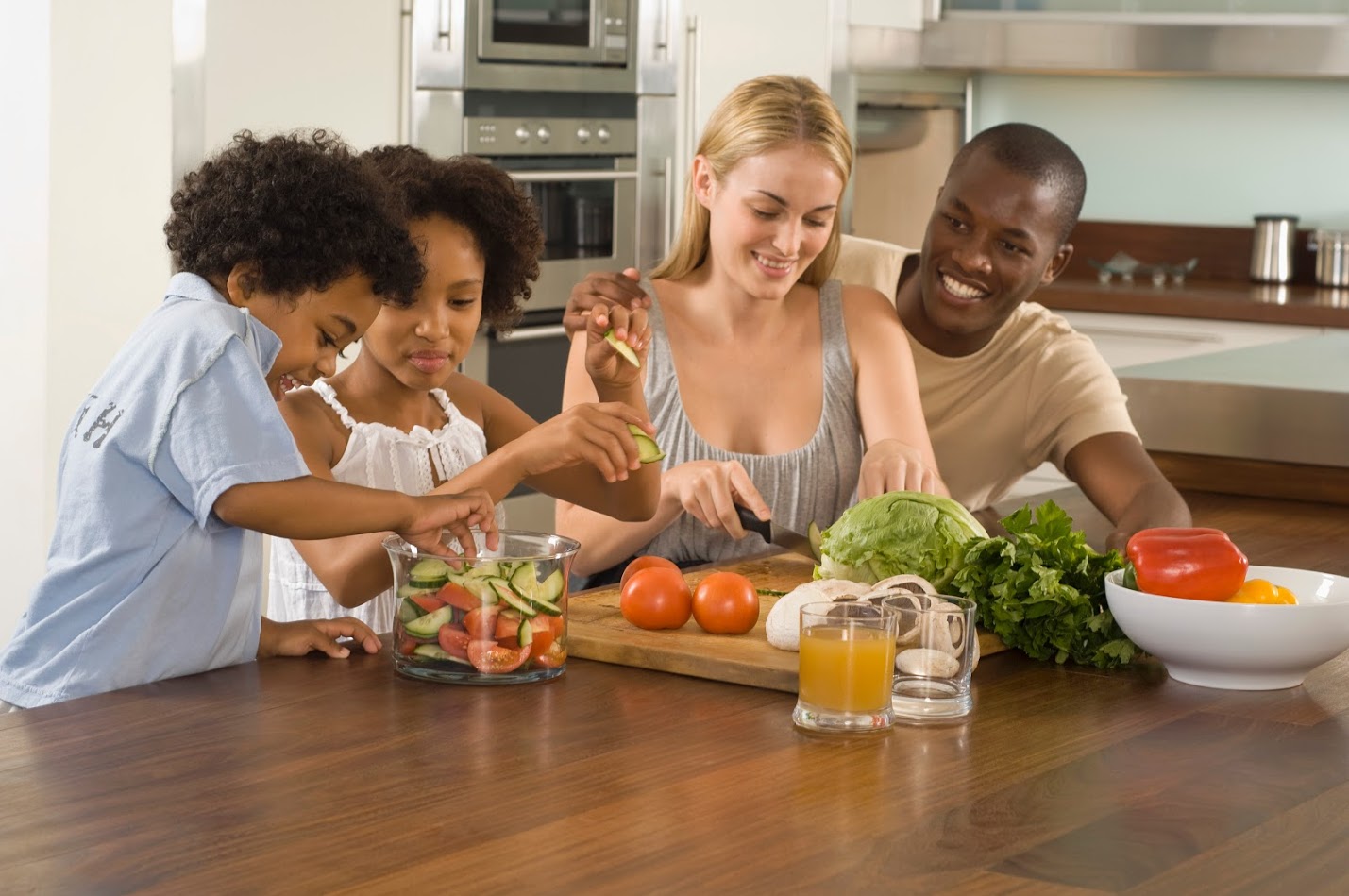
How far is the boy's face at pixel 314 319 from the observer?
5.36ft

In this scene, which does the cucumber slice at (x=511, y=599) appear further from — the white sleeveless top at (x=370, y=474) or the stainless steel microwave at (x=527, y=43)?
the stainless steel microwave at (x=527, y=43)

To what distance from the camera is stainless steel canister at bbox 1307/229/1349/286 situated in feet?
15.9

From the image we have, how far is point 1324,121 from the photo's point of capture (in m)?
5.07

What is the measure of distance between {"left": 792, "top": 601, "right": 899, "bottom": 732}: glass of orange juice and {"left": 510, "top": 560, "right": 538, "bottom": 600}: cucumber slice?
232 mm

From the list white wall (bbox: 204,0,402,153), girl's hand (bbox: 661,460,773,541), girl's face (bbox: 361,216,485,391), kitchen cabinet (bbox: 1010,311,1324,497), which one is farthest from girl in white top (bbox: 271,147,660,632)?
kitchen cabinet (bbox: 1010,311,1324,497)

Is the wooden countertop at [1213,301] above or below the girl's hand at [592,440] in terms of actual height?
above

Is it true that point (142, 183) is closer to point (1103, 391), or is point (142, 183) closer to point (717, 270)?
point (717, 270)

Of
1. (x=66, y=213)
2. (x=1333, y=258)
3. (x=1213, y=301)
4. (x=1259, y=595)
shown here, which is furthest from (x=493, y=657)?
(x=1333, y=258)

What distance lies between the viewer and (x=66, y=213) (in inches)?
119

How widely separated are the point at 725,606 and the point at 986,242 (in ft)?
3.74

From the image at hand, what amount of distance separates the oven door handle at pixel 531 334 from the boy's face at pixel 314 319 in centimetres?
219

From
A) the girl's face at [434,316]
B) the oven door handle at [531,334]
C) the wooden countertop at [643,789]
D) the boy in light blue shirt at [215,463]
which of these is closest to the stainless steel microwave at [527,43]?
the oven door handle at [531,334]

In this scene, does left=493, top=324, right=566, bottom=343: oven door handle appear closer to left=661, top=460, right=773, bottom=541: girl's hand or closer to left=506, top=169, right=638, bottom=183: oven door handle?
left=506, top=169, right=638, bottom=183: oven door handle

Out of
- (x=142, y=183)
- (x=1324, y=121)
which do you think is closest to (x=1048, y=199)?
(x=142, y=183)
